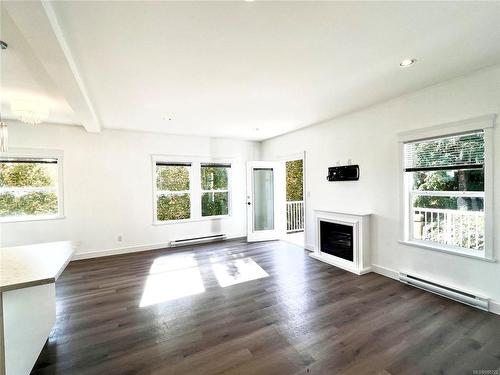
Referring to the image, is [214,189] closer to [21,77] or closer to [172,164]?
[172,164]

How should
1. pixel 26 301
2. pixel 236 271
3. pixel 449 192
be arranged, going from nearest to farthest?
1. pixel 26 301
2. pixel 449 192
3. pixel 236 271

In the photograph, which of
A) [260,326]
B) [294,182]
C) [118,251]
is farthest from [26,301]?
[294,182]

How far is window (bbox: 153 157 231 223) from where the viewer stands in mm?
5332

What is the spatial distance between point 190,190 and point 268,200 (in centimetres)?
202

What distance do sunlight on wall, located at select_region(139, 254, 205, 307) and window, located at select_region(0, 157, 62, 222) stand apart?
232 centimetres

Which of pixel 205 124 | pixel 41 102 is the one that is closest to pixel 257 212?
pixel 205 124

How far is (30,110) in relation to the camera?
10.5 feet

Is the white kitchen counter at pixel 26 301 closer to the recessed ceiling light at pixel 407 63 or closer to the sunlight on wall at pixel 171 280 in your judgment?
the sunlight on wall at pixel 171 280

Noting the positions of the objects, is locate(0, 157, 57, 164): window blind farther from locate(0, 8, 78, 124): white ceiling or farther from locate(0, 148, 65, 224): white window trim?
locate(0, 8, 78, 124): white ceiling

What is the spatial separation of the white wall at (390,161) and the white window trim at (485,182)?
0.17 ft

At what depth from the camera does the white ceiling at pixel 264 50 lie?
1652 millimetres

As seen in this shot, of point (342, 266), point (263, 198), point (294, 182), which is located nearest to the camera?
point (342, 266)

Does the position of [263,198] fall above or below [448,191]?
below

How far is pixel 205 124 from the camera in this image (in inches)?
180
